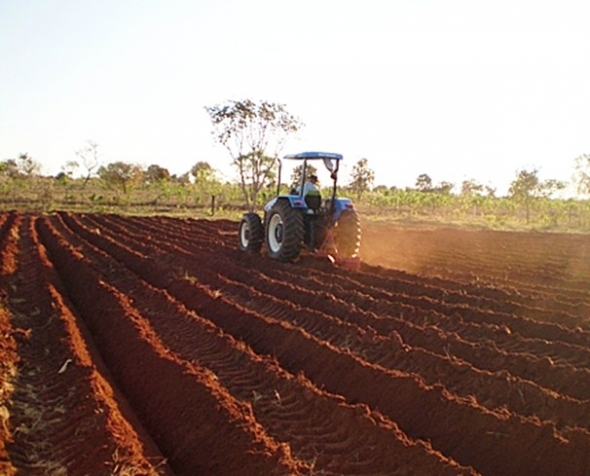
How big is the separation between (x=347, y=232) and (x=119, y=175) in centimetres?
2729

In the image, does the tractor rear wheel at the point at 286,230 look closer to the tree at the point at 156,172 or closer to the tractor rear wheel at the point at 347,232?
the tractor rear wheel at the point at 347,232

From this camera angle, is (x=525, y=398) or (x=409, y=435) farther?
(x=525, y=398)

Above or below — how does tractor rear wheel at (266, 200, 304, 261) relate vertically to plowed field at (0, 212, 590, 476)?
above

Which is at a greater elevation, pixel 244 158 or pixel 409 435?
pixel 244 158

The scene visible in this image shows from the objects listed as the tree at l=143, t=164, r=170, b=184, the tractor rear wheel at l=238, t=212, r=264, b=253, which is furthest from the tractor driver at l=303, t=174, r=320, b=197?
the tree at l=143, t=164, r=170, b=184

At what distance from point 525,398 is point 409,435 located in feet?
3.65

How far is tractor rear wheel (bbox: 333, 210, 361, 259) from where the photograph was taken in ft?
39.3

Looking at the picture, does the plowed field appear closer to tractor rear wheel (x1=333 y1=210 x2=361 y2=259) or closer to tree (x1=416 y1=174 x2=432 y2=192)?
tractor rear wheel (x1=333 y1=210 x2=361 y2=259)

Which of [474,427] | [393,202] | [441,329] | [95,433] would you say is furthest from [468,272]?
[393,202]

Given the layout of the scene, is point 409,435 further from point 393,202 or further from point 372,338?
point 393,202

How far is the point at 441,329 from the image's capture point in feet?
25.2

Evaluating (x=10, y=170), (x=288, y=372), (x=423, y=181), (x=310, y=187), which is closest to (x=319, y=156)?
(x=310, y=187)

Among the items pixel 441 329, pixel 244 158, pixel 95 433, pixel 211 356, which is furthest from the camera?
pixel 244 158

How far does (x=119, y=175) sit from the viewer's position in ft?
122
